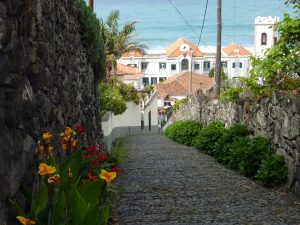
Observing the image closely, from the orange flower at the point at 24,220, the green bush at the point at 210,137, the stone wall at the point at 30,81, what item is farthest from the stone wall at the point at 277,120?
the orange flower at the point at 24,220

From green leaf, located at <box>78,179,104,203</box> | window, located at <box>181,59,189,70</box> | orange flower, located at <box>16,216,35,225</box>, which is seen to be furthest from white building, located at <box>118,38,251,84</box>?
orange flower, located at <box>16,216,35,225</box>

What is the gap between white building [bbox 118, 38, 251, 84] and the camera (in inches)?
3976

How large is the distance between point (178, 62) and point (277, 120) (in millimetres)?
Result: 89526

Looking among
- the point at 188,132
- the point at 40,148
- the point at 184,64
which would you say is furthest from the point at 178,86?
the point at 40,148

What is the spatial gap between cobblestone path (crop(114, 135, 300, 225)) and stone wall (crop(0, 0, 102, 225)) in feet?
5.14

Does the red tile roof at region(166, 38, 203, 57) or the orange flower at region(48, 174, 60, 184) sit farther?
the red tile roof at region(166, 38, 203, 57)

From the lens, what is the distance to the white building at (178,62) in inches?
3976

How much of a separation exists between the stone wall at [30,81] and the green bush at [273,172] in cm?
334

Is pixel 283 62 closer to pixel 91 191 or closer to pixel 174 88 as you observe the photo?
pixel 91 191

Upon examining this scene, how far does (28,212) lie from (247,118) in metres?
10.5

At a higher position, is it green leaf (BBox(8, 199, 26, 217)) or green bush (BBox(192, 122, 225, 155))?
green leaf (BBox(8, 199, 26, 217))

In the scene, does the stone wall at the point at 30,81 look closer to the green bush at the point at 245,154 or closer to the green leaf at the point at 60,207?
the green leaf at the point at 60,207

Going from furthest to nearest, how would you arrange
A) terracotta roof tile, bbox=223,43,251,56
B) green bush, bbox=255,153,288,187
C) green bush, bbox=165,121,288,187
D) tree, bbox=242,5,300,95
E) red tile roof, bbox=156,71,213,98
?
terracotta roof tile, bbox=223,43,251,56
red tile roof, bbox=156,71,213,98
tree, bbox=242,5,300,95
green bush, bbox=165,121,288,187
green bush, bbox=255,153,288,187

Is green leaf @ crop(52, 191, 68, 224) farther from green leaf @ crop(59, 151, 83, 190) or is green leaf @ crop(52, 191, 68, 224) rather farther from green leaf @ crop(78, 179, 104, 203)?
green leaf @ crop(59, 151, 83, 190)
